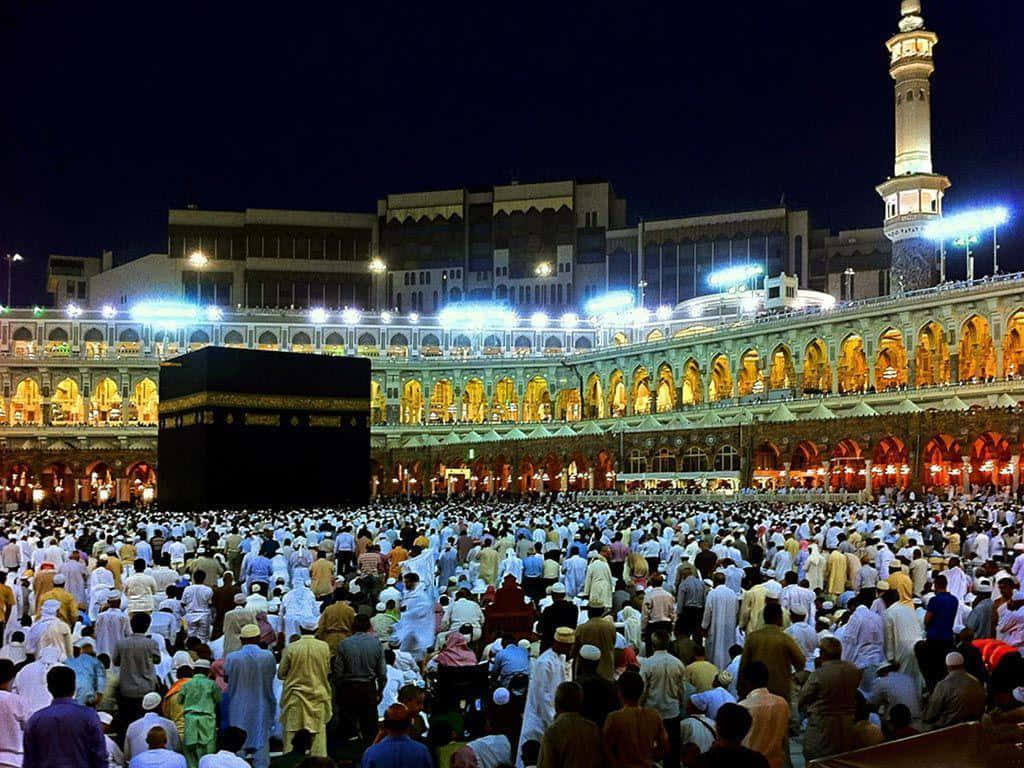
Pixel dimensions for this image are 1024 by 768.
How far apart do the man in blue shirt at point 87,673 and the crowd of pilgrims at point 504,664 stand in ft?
0.05

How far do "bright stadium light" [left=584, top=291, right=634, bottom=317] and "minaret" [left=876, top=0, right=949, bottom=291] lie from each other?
1766cm

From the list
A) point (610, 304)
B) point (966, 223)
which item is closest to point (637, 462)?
point (966, 223)

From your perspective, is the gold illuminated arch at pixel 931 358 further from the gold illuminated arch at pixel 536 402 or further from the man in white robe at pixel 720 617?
the man in white robe at pixel 720 617

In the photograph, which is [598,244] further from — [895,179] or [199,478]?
[199,478]

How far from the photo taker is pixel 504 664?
8367mm

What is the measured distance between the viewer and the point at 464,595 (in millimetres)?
10602

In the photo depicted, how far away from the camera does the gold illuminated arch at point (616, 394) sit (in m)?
63.1

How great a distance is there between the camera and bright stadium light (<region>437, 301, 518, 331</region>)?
7444 centimetres

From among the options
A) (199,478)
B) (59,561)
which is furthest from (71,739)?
(199,478)

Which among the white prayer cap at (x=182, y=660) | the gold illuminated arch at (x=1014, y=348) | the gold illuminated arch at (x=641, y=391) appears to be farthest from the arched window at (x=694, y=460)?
the white prayer cap at (x=182, y=660)

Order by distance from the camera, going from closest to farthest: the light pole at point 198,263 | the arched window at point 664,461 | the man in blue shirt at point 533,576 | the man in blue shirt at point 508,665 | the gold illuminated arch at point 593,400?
the man in blue shirt at point 508,665, the man in blue shirt at point 533,576, the arched window at point 664,461, the gold illuminated arch at point 593,400, the light pole at point 198,263

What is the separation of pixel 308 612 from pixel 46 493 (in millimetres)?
51981

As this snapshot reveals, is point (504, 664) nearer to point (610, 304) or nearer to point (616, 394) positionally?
point (616, 394)

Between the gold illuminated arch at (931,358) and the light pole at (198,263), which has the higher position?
the light pole at (198,263)
